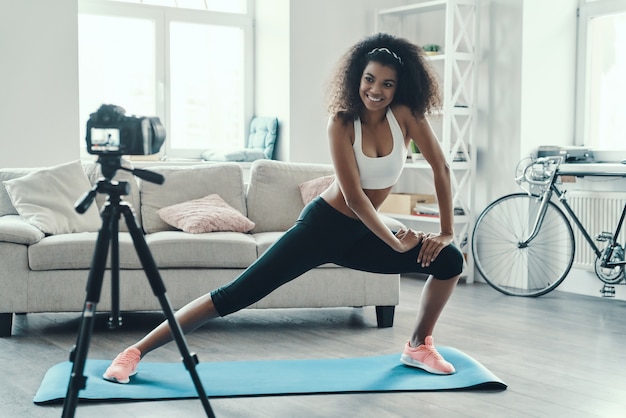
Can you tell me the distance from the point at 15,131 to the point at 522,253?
3.31m

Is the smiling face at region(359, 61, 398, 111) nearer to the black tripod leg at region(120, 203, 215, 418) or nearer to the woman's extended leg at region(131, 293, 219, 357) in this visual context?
the woman's extended leg at region(131, 293, 219, 357)

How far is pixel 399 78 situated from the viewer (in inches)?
113

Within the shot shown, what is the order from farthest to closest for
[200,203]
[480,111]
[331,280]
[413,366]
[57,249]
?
[480,111] < [200,203] < [331,280] < [57,249] < [413,366]

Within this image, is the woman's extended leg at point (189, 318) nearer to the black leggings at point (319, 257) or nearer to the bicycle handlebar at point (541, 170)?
the black leggings at point (319, 257)

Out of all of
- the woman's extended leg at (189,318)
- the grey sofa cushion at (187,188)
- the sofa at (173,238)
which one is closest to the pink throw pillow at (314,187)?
the sofa at (173,238)

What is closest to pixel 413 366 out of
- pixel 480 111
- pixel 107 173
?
pixel 107 173

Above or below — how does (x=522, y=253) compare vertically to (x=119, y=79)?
below

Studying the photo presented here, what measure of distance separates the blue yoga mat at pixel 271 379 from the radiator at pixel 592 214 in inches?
84.4

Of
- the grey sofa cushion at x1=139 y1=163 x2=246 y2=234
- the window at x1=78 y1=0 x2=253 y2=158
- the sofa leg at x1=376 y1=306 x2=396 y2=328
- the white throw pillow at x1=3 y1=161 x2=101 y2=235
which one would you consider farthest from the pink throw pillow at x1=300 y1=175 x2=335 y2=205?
the window at x1=78 y1=0 x2=253 y2=158

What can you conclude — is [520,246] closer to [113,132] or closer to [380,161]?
[380,161]

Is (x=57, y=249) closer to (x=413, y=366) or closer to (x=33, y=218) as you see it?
(x=33, y=218)

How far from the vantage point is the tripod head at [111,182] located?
1.93 metres

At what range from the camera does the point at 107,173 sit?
203 centimetres

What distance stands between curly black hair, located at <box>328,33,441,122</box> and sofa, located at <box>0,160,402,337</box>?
127 centimetres
